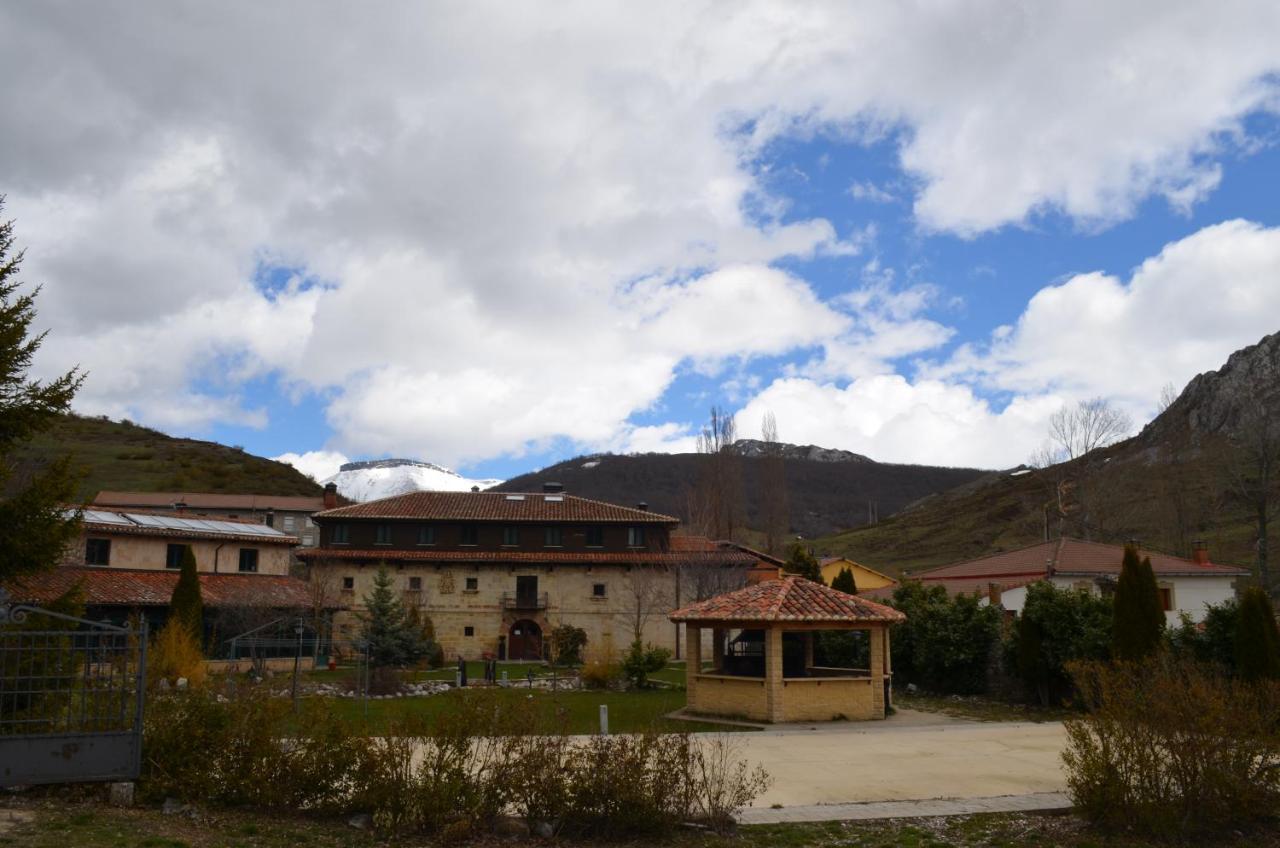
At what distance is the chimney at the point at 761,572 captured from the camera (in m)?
46.4

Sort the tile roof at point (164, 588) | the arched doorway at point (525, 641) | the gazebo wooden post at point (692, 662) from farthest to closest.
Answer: the arched doorway at point (525, 641), the tile roof at point (164, 588), the gazebo wooden post at point (692, 662)

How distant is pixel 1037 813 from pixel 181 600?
2672cm

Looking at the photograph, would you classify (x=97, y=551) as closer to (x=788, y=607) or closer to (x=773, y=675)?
(x=773, y=675)

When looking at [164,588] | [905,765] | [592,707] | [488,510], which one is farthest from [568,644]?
[905,765]

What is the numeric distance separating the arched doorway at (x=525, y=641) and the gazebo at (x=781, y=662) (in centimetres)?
2605

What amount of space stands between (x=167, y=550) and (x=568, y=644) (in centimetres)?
1711

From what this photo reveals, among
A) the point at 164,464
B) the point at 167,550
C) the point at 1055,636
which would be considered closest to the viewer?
the point at 1055,636

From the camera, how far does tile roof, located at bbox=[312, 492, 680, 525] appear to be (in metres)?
49.9

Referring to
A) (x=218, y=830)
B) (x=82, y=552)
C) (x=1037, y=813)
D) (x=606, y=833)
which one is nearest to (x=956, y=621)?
(x=1037, y=813)

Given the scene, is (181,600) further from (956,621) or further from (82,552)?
(956,621)

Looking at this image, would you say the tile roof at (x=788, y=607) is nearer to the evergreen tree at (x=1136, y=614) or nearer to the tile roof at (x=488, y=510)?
the evergreen tree at (x=1136, y=614)

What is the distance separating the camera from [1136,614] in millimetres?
23000

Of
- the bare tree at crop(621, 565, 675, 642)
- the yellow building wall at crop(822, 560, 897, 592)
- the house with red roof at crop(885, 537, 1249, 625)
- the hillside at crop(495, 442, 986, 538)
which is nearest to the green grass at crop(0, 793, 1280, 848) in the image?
the house with red roof at crop(885, 537, 1249, 625)

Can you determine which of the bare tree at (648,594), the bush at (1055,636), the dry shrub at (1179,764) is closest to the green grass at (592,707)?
the dry shrub at (1179,764)
